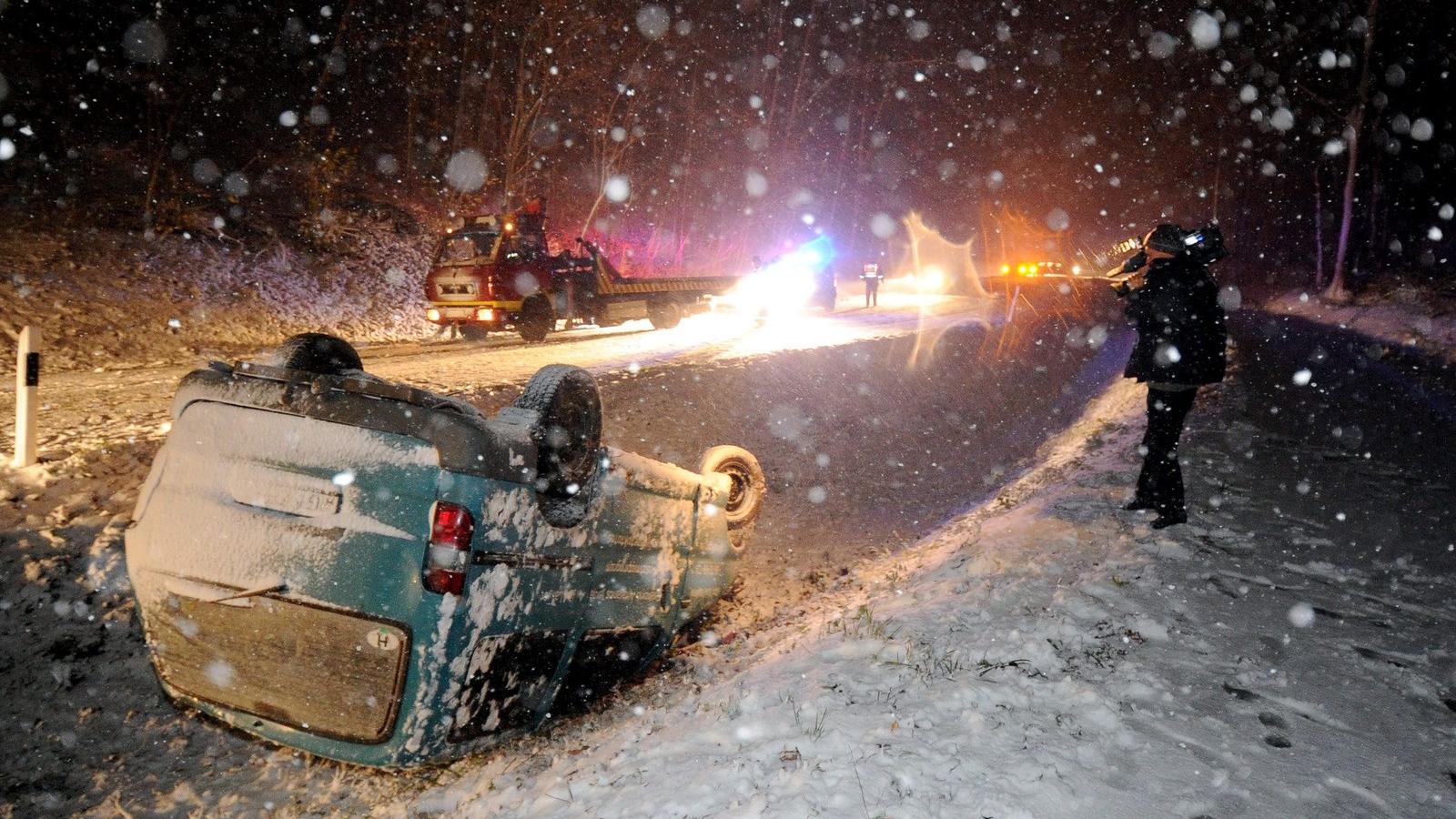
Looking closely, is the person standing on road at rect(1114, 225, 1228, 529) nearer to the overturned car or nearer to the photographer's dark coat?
the photographer's dark coat

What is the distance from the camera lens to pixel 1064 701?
3.52 metres

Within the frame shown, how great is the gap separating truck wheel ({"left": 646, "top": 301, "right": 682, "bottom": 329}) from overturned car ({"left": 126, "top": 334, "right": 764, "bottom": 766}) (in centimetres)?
1481

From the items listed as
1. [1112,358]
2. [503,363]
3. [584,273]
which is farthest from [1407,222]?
[503,363]

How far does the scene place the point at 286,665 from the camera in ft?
9.93

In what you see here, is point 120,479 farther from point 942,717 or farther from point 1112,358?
point 1112,358

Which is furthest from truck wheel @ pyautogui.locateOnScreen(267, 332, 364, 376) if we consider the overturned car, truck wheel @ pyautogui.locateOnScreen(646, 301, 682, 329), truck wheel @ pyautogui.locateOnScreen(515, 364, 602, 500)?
truck wheel @ pyautogui.locateOnScreen(646, 301, 682, 329)

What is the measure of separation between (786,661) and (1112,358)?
1613cm

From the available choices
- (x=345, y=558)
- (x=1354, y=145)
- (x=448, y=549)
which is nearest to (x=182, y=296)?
(x=345, y=558)

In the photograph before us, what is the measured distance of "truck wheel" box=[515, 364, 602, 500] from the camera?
3.43 metres

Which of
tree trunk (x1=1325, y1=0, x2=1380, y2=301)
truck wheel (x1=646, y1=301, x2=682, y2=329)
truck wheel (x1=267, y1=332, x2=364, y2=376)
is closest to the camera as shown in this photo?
truck wheel (x1=267, y1=332, x2=364, y2=376)

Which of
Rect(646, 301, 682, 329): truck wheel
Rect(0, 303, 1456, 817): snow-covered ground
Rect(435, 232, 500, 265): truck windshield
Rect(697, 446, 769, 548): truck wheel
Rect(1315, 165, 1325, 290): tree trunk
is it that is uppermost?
Rect(1315, 165, 1325, 290): tree trunk

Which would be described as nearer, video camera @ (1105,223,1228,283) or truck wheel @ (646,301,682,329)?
video camera @ (1105,223,1228,283)

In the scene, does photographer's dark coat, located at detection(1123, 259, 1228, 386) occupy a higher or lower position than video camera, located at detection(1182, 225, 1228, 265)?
lower

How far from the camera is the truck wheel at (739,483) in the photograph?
6.04 metres
